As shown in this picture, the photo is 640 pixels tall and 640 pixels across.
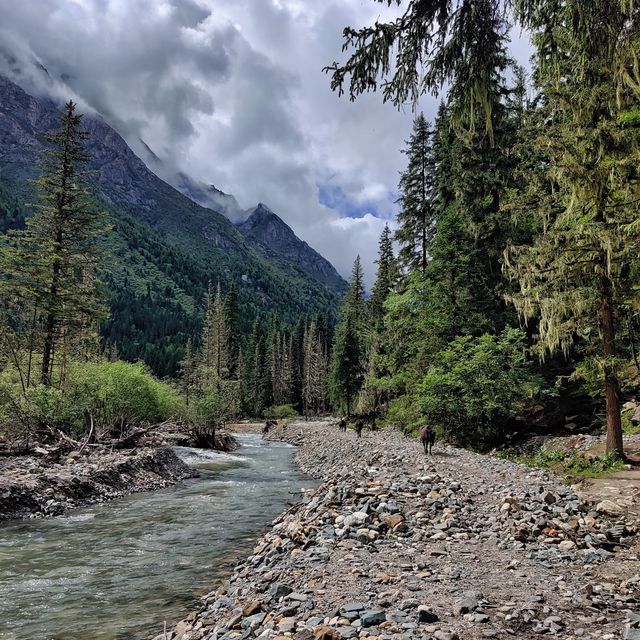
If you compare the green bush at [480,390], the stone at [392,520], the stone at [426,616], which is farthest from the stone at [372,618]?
the green bush at [480,390]

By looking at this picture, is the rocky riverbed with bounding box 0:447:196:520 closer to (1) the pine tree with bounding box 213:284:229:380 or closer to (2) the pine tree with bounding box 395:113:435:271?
(2) the pine tree with bounding box 395:113:435:271

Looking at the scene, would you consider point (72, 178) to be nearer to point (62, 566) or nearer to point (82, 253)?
point (82, 253)

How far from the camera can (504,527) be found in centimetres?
818

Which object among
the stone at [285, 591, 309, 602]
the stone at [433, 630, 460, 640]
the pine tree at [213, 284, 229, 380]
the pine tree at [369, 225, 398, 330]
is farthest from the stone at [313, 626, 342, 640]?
the pine tree at [213, 284, 229, 380]

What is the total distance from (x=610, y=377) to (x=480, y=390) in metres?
8.49

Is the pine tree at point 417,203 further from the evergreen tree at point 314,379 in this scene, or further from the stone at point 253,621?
the evergreen tree at point 314,379

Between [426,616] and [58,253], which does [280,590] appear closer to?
[426,616]

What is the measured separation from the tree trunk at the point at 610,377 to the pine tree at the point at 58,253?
22.7 m

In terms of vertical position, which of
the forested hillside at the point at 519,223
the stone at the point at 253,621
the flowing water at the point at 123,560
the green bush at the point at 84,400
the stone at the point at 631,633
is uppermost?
the forested hillside at the point at 519,223

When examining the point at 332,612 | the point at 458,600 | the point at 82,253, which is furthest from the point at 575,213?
the point at 82,253

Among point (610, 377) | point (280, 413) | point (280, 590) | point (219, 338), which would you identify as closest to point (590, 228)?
point (610, 377)

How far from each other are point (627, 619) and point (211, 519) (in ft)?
34.6

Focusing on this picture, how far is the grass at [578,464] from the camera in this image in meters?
12.1

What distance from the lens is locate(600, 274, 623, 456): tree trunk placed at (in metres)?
12.9
